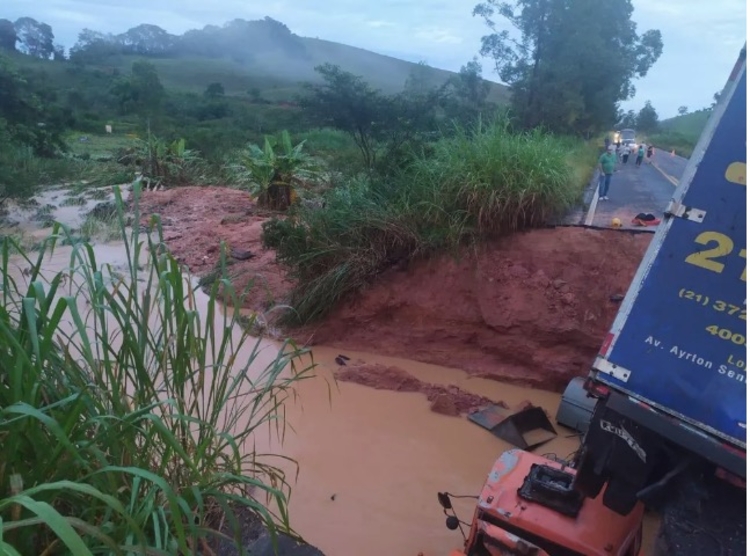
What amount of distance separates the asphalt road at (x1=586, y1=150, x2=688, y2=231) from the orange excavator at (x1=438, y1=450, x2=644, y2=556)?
2988 millimetres

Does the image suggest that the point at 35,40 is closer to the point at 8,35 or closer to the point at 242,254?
the point at 8,35

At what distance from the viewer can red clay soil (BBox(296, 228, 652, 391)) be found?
640 centimetres

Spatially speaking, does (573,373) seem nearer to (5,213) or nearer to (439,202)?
(439,202)

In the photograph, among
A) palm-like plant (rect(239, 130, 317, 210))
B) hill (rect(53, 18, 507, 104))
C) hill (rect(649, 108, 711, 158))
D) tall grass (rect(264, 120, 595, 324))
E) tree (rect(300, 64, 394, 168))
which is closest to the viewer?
tall grass (rect(264, 120, 595, 324))

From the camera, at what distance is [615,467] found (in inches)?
117

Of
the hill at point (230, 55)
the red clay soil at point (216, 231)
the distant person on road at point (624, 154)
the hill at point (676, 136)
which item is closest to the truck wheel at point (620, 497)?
the red clay soil at point (216, 231)

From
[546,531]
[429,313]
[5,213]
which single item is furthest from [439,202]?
[5,213]

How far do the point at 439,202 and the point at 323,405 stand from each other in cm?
266

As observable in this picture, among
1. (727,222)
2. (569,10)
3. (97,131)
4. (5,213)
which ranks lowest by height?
(97,131)

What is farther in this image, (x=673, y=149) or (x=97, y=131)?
(x=673, y=149)

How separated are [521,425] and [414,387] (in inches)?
45.9

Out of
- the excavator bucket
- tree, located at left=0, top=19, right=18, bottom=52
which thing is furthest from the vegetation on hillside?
tree, located at left=0, top=19, right=18, bottom=52

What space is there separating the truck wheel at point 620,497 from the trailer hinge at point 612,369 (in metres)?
0.49

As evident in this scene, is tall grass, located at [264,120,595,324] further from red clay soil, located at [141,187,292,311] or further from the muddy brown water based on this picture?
the muddy brown water
